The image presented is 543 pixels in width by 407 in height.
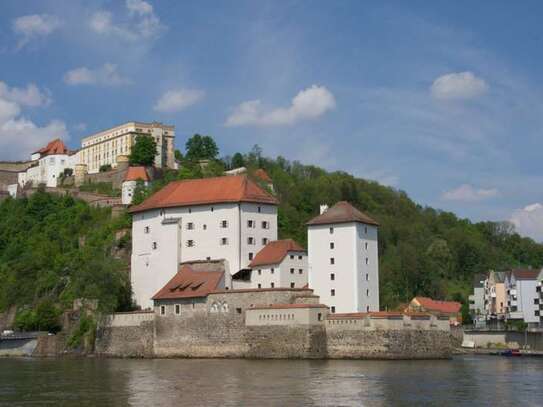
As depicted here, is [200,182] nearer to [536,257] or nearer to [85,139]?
[85,139]

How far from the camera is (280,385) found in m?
39.2

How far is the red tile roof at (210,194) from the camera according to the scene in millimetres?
65812

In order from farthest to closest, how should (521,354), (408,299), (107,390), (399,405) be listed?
(408,299) → (521,354) → (107,390) → (399,405)

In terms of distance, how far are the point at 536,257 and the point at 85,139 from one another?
69551 mm

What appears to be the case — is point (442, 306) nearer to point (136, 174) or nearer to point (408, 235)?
point (408, 235)

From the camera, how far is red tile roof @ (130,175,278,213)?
65.8 m

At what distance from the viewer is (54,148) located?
11569cm

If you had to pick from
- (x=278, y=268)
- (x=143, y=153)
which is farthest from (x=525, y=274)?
(x=143, y=153)

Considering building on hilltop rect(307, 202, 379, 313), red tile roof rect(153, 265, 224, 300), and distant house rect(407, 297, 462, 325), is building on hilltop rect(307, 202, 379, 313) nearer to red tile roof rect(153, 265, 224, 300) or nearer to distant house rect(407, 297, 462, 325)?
red tile roof rect(153, 265, 224, 300)

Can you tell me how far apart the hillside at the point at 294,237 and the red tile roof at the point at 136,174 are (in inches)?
87.4

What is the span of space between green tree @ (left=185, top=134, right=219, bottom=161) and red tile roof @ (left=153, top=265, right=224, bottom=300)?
43403mm

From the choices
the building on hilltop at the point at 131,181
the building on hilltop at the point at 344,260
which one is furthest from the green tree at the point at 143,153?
the building on hilltop at the point at 344,260

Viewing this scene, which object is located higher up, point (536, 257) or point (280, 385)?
point (536, 257)

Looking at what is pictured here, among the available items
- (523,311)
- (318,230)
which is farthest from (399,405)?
(523,311)
